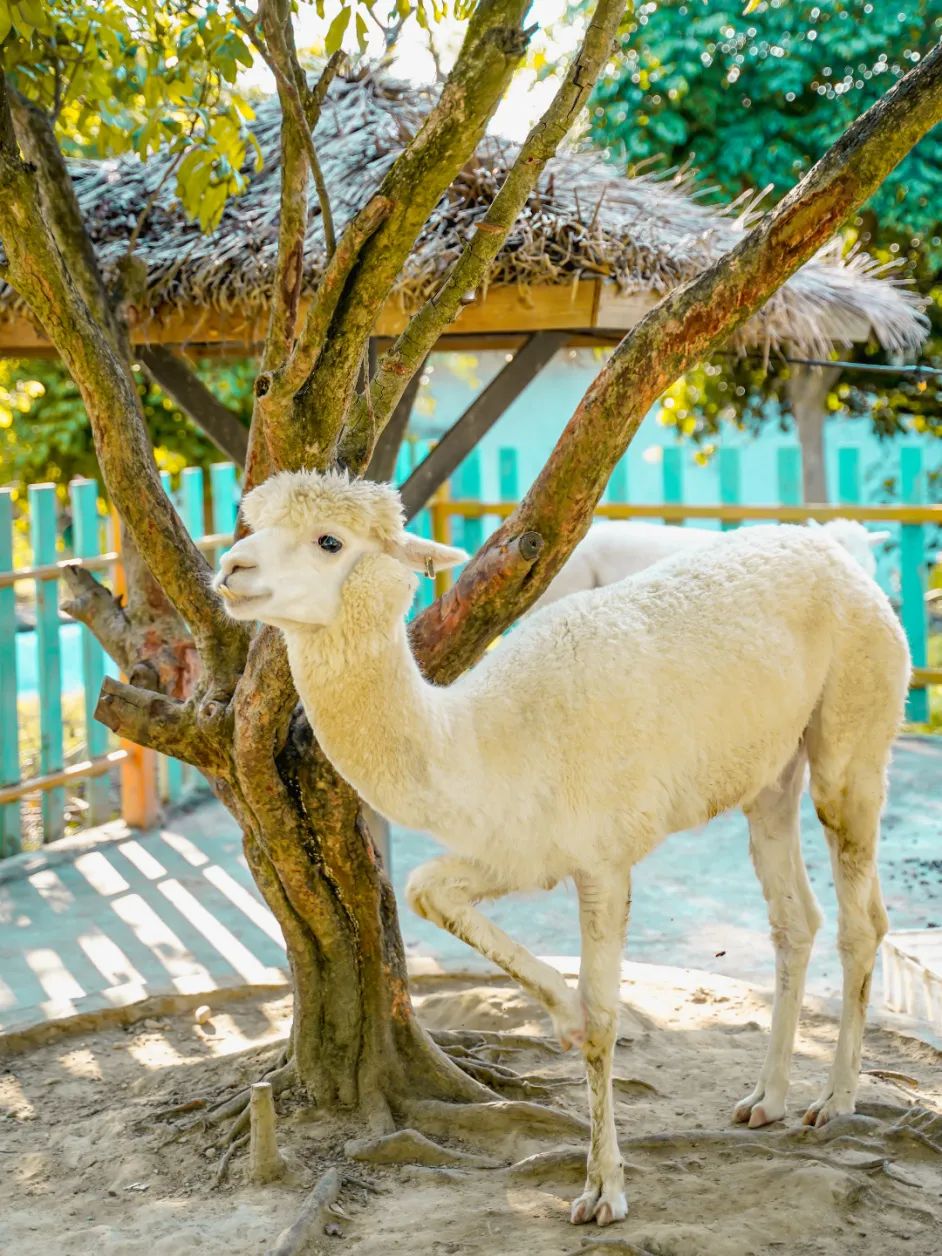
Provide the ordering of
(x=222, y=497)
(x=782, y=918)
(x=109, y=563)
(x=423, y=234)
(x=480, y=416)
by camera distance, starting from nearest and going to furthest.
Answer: (x=782, y=918) → (x=423, y=234) → (x=480, y=416) → (x=109, y=563) → (x=222, y=497)

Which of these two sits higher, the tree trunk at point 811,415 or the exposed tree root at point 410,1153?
the tree trunk at point 811,415

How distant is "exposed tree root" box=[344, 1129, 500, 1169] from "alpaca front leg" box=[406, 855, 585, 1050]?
0.56 meters

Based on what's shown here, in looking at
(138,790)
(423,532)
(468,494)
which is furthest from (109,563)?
(468,494)

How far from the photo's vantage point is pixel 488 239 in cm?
333

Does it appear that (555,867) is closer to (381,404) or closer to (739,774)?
(739,774)

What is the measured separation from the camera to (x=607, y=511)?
9820 mm

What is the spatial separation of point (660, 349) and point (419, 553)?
0.88 m

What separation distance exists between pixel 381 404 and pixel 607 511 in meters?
6.46

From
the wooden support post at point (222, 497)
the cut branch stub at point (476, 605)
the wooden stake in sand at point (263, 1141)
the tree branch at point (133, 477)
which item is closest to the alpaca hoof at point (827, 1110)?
the wooden stake in sand at point (263, 1141)

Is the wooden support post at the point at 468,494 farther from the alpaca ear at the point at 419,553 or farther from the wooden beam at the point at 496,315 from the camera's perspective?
the alpaca ear at the point at 419,553

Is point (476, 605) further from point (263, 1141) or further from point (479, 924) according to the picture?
point (263, 1141)

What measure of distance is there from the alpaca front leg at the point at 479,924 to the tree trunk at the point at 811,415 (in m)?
9.76

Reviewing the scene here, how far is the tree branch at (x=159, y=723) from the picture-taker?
3729mm

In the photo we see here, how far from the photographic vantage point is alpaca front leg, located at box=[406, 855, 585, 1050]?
311 cm
